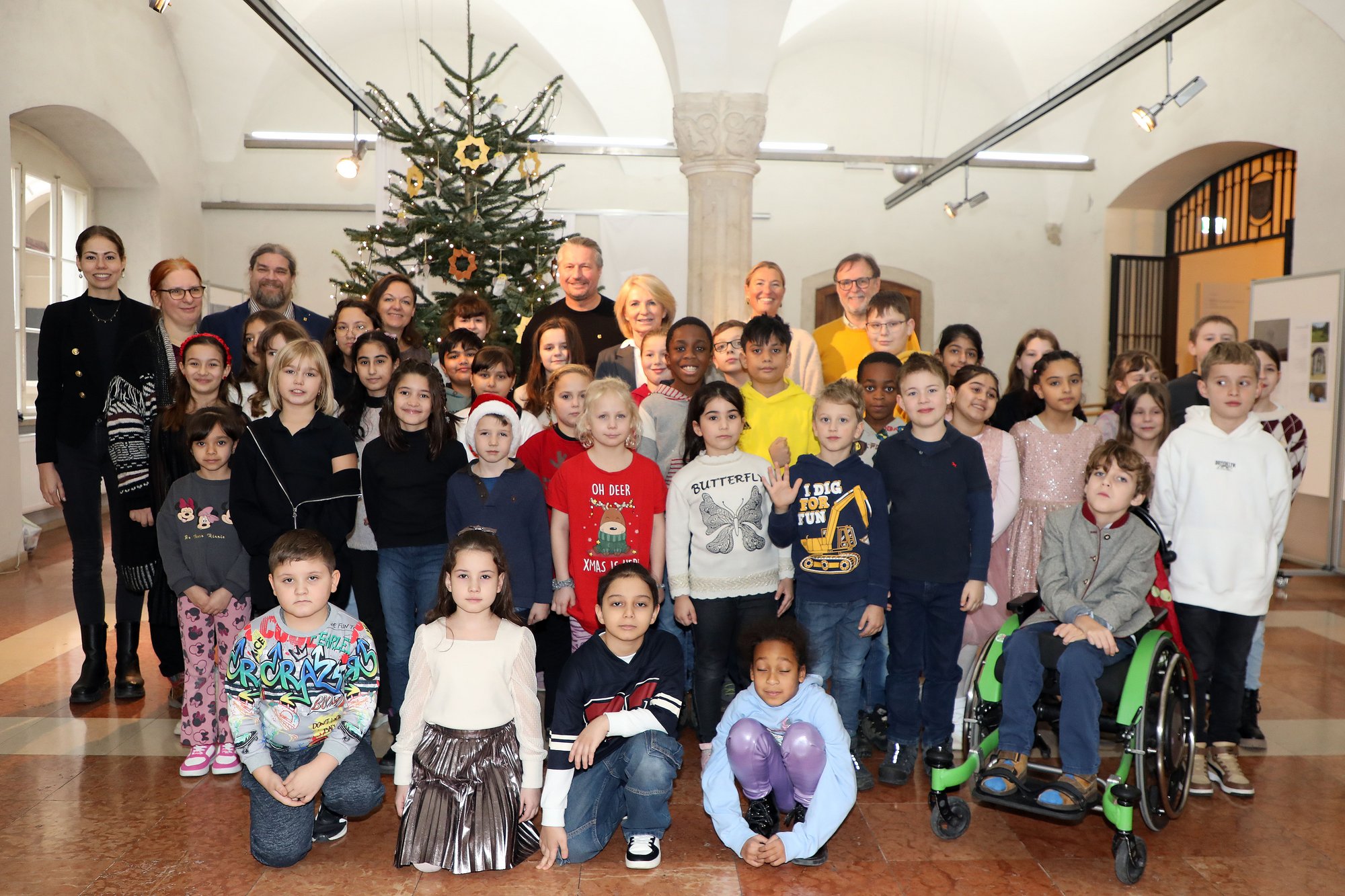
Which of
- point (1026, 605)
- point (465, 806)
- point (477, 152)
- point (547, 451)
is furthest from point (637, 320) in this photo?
point (477, 152)

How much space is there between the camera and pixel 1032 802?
262 cm

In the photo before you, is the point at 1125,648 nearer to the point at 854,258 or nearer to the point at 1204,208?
the point at 854,258

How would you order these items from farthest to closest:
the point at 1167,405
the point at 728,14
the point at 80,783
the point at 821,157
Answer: the point at 821,157 → the point at 728,14 → the point at 1167,405 → the point at 80,783

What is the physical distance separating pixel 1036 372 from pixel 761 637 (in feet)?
5.55

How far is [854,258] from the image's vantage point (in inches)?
181

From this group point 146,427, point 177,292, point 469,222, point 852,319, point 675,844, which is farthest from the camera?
point 469,222

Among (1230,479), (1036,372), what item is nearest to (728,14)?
(1036,372)

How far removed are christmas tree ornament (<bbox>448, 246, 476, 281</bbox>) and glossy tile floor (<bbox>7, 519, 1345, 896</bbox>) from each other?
326 cm

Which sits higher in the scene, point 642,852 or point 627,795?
point 627,795

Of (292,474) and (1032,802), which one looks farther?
(292,474)

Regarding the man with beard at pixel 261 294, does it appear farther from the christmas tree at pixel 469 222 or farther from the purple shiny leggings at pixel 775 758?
the purple shiny leggings at pixel 775 758

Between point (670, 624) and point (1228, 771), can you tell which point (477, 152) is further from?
point (1228, 771)

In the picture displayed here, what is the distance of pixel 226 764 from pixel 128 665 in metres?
1.11

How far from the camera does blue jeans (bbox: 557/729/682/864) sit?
2.70 m
